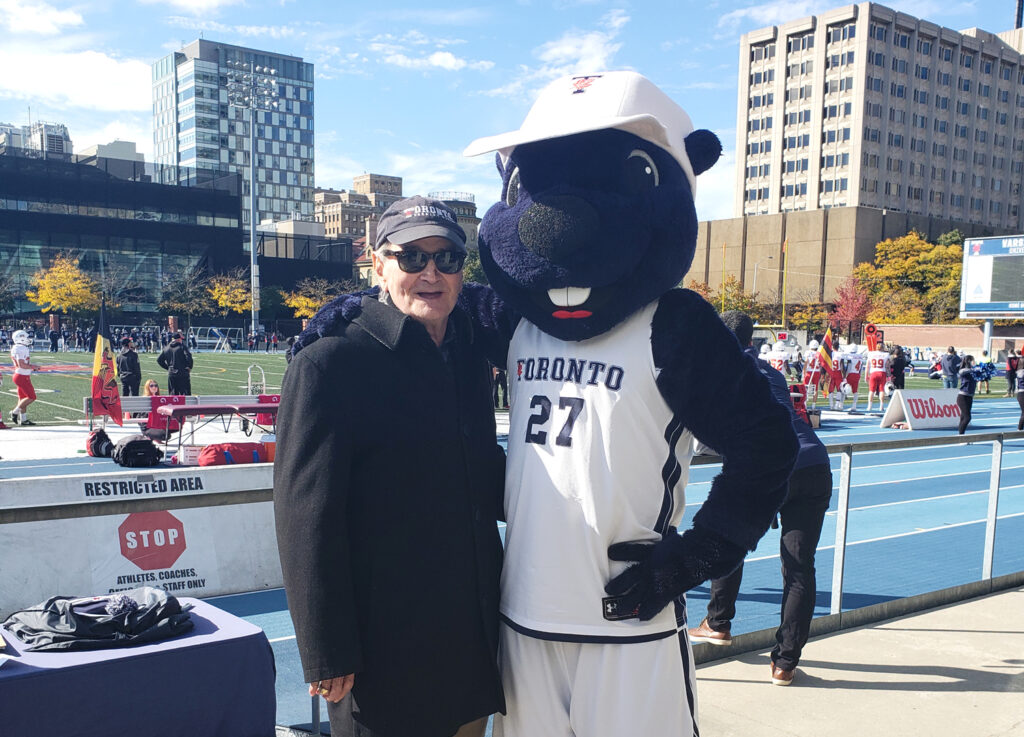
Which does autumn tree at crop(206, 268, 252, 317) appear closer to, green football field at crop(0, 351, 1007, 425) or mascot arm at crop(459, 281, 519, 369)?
green football field at crop(0, 351, 1007, 425)

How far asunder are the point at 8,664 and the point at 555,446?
166 centimetres

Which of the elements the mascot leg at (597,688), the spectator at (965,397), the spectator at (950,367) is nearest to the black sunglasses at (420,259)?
the mascot leg at (597,688)

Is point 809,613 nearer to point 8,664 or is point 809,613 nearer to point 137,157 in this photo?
point 8,664

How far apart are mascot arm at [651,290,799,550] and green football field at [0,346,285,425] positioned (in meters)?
19.0

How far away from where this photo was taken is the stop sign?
5.91 m

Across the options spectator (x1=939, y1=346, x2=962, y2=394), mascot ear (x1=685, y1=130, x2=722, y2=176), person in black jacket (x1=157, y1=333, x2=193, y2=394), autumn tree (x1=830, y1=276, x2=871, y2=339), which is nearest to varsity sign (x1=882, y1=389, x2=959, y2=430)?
spectator (x1=939, y1=346, x2=962, y2=394)

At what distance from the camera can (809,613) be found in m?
4.30

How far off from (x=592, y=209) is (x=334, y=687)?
1.36 meters

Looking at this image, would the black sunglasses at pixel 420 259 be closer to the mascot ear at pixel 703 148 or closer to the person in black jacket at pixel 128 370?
the mascot ear at pixel 703 148

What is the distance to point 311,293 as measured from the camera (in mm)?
68812

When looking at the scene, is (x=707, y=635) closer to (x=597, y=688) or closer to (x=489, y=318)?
(x=597, y=688)

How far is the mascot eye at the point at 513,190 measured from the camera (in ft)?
8.15

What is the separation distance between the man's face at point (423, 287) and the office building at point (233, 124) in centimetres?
14528

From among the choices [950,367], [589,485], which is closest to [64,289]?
[950,367]
